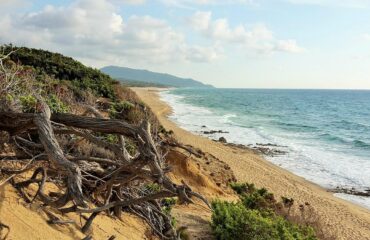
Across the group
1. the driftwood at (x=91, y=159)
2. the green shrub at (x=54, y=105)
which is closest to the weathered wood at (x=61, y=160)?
the driftwood at (x=91, y=159)

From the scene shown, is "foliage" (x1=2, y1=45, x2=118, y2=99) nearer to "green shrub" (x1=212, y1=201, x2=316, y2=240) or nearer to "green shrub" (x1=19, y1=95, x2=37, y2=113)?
"green shrub" (x1=19, y1=95, x2=37, y2=113)

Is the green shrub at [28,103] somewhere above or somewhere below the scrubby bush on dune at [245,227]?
above

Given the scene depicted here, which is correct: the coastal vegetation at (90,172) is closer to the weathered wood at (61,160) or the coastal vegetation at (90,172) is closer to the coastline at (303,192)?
the weathered wood at (61,160)

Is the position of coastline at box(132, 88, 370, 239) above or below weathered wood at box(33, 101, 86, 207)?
below

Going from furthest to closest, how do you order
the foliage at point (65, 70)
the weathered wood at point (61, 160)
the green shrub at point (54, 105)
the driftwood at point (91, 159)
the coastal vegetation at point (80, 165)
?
the foliage at point (65, 70), the green shrub at point (54, 105), the coastal vegetation at point (80, 165), the driftwood at point (91, 159), the weathered wood at point (61, 160)

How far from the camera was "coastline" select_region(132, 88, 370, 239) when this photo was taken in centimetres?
1347

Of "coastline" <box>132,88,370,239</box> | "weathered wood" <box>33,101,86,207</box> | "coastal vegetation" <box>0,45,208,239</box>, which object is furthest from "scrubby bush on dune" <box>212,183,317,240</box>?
"coastline" <box>132,88,370,239</box>

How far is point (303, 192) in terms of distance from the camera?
16875 mm

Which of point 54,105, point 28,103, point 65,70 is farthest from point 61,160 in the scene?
point 65,70

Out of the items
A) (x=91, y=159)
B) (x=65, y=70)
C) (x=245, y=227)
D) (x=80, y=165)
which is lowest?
(x=245, y=227)

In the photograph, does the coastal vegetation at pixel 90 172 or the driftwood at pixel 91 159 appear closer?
the driftwood at pixel 91 159

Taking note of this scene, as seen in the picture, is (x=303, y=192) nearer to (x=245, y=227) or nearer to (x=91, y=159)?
(x=245, y=227)

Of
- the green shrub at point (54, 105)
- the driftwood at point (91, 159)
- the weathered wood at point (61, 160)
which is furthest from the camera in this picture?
the green shrub at point (54, 105)

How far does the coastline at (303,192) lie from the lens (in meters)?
13.5
